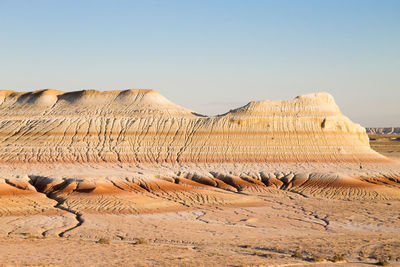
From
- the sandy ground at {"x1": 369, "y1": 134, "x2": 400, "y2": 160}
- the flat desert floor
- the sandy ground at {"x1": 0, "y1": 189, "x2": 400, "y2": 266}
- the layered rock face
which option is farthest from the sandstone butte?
the sandy ground at {"x1": 369, "y1": 134, "x2": 400, "y2": 160}

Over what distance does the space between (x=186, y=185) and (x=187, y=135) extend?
567 inches

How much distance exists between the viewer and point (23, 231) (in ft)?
98.9

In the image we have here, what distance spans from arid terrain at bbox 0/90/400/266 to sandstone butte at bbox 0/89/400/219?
0.17 meters

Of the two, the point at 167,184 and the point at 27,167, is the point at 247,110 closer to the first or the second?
the point at 167,184

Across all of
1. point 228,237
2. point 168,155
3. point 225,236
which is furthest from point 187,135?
point 228,237

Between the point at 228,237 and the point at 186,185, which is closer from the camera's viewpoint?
the point at 228,237

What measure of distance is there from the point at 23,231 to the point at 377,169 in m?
36.1

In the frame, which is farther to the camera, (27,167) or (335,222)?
(27,167)

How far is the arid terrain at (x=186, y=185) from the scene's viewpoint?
2356 centimetres

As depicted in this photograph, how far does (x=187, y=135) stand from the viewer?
60188mm

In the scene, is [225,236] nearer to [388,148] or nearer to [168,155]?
[168,155]

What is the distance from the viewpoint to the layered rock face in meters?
55.9

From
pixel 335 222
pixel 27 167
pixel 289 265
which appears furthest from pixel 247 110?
pixel 289 265

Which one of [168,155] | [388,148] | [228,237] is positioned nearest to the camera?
[228,237]
